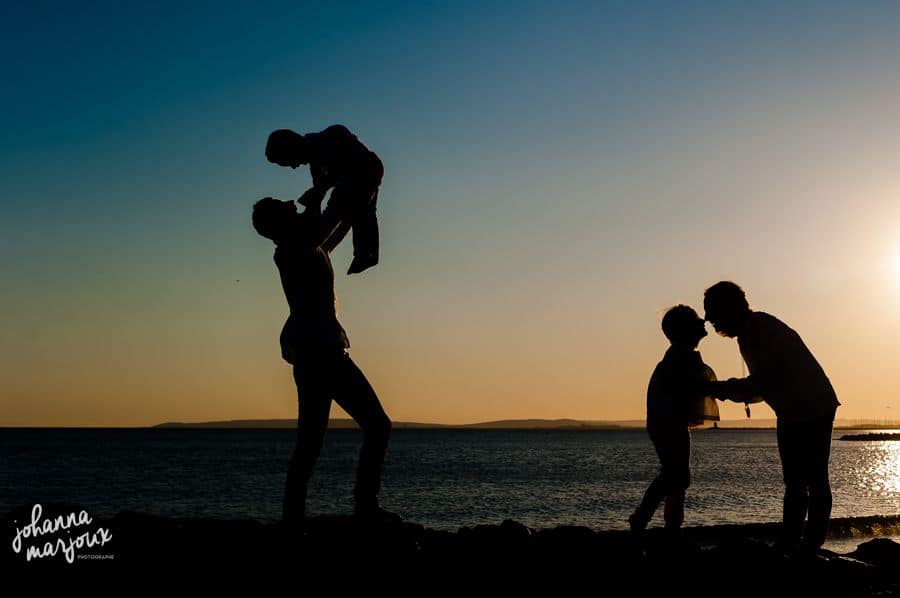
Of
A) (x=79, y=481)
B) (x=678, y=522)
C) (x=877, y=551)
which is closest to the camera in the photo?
(x=678, y=522)

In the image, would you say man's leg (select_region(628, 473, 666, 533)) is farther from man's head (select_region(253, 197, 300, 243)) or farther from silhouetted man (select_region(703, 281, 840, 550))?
man's head (select_region(253, 197, 300, 243))

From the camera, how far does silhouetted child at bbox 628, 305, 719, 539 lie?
7.60 metres

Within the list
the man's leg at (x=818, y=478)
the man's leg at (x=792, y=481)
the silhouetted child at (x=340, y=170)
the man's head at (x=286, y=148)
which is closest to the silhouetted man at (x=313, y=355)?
the silhouetted child at (x=340, y=170)

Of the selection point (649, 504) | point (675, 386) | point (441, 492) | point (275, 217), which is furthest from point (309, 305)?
point (441, 492)

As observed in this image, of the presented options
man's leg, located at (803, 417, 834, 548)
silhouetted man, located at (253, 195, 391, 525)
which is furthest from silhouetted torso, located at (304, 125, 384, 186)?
man's leg, located at (803, 417, 834, 548)

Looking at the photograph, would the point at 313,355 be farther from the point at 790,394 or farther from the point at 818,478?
the point at 818,478

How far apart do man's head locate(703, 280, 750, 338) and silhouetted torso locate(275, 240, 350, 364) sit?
11.3ft

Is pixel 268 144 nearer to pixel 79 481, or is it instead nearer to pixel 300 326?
pixel 300 326

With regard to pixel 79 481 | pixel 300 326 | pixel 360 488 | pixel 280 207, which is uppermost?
pixel 280 207

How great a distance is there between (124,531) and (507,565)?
2598 mm

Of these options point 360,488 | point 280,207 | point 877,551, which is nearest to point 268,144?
point 280,207

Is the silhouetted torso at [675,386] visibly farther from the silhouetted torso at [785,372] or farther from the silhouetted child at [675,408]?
the silhouetted torso at [785,372]

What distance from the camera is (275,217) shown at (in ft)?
19.0

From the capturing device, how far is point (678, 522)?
770 cm
